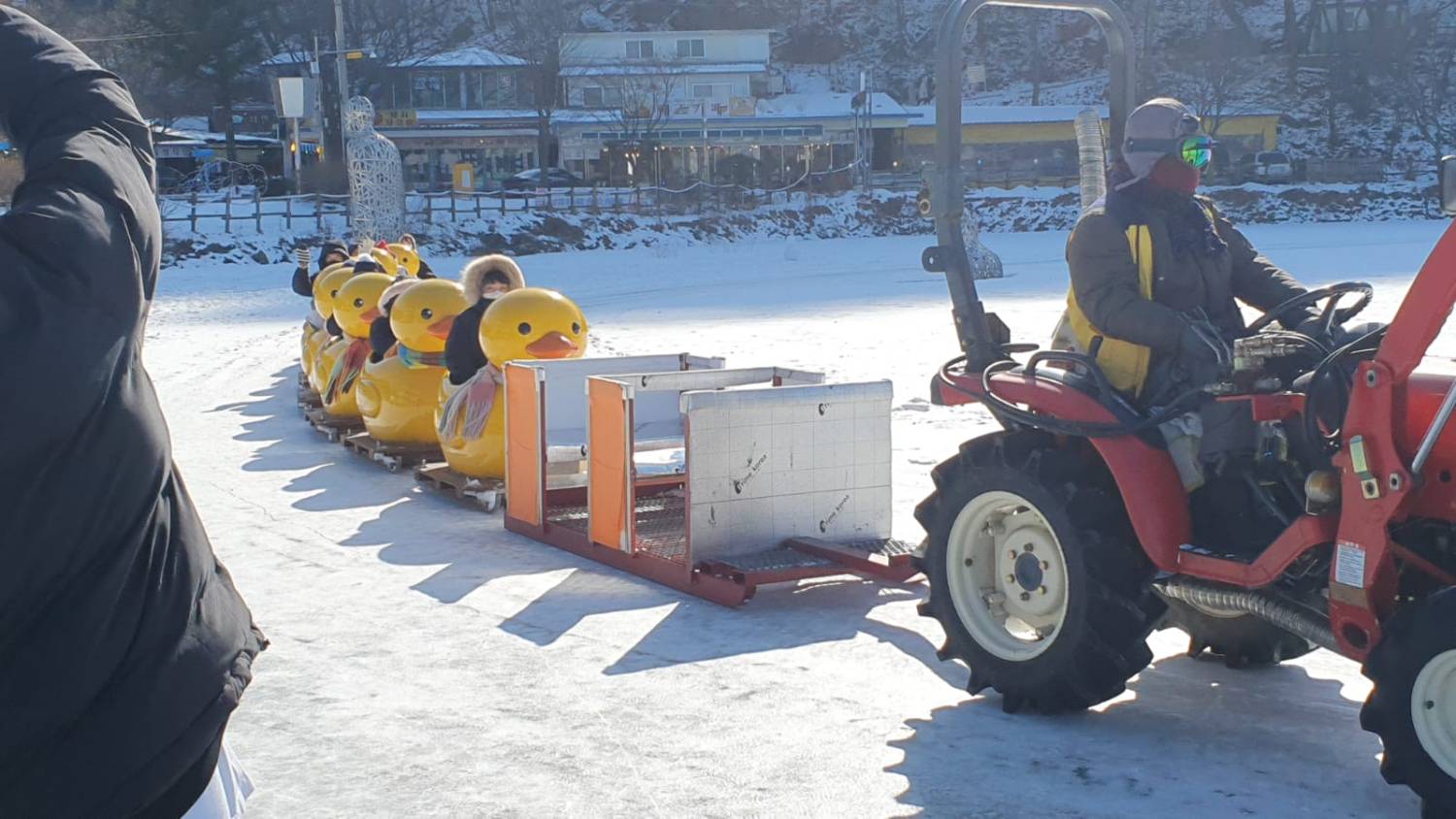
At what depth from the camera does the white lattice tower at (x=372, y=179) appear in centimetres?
2883

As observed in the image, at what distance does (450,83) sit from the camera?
7038cm

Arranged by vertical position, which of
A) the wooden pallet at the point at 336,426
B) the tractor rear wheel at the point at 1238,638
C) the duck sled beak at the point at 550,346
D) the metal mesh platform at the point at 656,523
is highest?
the duck sled beak at the point at 550,346

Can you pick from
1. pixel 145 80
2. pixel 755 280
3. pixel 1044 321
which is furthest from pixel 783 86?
pixel 1044 321

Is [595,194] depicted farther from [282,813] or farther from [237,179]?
[282,813]

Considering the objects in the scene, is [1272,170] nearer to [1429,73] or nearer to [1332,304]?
[1429,73]

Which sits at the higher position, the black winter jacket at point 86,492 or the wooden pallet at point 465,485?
the black winter jacket at point 86,492

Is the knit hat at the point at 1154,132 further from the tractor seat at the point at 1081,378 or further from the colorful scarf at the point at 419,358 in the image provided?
the colorful scarf at the point at 419,358

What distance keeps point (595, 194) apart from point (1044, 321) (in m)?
27.0

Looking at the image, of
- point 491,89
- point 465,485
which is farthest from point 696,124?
point 465,485

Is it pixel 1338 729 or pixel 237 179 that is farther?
pixel 237 179

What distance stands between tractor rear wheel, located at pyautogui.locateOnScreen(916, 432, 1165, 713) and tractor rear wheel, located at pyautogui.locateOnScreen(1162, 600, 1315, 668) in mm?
523

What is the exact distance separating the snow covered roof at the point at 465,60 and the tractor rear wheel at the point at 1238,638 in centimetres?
6697

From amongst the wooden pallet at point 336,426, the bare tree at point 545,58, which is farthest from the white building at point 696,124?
the wooden pallet at point 336,426

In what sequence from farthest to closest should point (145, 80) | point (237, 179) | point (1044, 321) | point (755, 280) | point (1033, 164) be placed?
point (1033, 164), point (145, 80), point (237, 179), point (755, 280), point (1044, 321)
